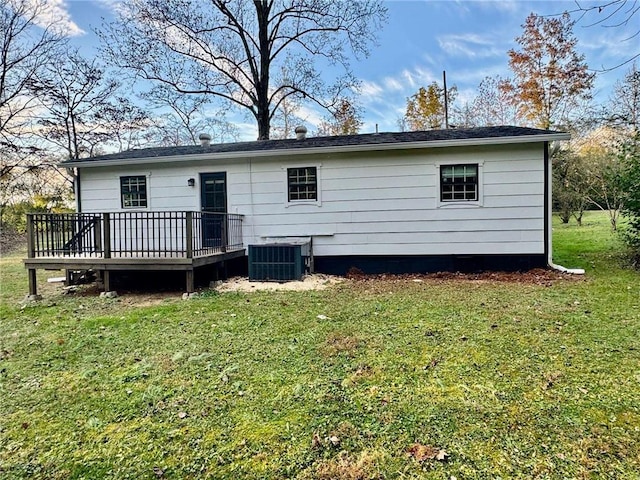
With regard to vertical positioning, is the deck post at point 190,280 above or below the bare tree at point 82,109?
below

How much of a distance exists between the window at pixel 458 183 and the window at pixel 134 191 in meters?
7.11

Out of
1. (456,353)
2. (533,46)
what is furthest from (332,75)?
(456,353)

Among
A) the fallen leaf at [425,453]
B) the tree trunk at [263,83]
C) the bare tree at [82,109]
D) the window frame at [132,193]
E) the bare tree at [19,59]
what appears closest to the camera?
the fallen leaf at [425,453]

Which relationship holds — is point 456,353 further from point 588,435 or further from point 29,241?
point 29,241

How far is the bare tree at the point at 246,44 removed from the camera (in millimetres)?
15172

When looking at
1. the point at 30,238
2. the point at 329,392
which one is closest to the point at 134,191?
the point at 30,238

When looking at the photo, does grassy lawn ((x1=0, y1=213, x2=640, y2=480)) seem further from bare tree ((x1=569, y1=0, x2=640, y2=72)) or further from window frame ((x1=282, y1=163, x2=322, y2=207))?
window frame ((x1=282, y1=163, x2=322, y2=207))

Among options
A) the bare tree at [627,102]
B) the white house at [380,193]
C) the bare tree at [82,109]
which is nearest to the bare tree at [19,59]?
the bare tree at [82,109]

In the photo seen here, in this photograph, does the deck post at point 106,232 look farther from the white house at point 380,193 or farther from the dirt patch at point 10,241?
the dirt patch at point 10,241

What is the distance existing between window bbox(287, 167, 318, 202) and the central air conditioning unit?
152 cm

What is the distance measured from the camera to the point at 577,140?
56.1 ft

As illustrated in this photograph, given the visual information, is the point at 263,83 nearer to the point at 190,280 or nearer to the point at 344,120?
the point at 344,120

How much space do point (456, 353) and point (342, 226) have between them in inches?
203

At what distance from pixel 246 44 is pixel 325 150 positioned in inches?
491
